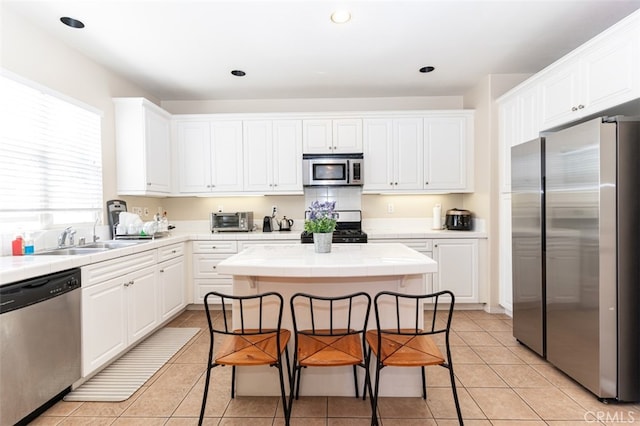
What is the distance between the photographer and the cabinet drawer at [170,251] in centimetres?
328

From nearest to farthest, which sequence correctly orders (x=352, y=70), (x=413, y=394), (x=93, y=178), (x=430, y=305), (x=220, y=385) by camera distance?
(x=413, y=394) < (x=220, y=385) < (x=93, y=178) < (x=352, y=70) < (x=430, y=305)

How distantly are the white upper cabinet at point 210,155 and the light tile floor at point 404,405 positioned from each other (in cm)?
221

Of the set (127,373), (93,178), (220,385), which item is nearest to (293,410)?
(220,385)

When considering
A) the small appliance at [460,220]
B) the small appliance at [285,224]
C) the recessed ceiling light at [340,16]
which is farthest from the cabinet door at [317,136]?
the small appliance at [460,220]

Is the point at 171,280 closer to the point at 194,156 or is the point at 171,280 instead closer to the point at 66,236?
the point at 66,236

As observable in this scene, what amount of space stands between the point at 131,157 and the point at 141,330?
5.73ft

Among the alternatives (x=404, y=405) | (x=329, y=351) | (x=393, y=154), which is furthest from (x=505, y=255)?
(x=329, y=351)

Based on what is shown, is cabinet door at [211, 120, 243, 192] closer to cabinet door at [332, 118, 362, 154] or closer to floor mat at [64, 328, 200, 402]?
cabinet door at [332, 118, 362, 154]

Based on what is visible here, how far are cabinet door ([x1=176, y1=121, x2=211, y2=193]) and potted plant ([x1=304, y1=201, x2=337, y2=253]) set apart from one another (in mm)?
2342

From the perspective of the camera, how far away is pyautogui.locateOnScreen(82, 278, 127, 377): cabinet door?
7.35 ft

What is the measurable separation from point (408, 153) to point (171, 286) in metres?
3.05

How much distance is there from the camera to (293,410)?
2.00 meters

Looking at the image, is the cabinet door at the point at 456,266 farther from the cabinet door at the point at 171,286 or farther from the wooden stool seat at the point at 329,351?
the cabinet door at the point at 171,286

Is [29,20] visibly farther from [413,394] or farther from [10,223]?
[413,394]
